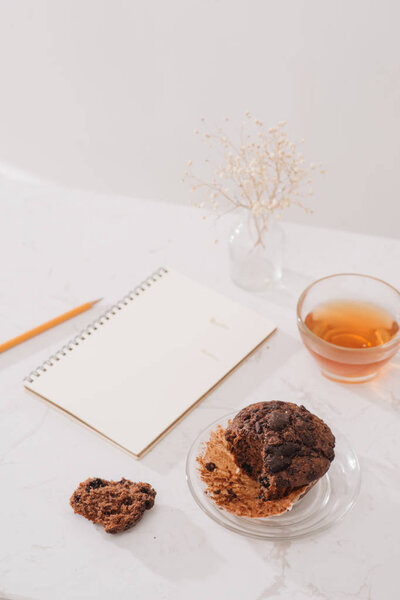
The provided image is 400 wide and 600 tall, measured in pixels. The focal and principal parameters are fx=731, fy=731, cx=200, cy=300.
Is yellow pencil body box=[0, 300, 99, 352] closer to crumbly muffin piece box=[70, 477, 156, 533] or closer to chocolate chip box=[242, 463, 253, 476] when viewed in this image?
crumbly muffin piece box=[70, 477, 156, 533]

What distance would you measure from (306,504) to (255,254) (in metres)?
0.50

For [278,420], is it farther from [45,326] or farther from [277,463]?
[45,326]

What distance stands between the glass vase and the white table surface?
0.09ft

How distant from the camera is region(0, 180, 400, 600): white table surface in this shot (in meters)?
0.91

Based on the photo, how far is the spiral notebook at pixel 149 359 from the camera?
1100mm

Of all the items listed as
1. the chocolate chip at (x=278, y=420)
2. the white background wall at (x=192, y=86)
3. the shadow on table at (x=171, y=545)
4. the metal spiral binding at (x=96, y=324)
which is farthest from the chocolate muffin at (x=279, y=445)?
the white background wall at (x=192, y=86)

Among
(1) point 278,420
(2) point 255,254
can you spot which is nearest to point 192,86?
(2) point 255,254

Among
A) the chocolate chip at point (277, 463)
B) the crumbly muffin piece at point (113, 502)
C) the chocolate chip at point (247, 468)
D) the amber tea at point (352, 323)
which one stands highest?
the amber tea at point (352, 323)

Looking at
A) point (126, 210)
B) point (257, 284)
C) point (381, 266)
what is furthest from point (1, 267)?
point (381, 266)

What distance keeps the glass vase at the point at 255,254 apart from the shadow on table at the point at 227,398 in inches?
5.0

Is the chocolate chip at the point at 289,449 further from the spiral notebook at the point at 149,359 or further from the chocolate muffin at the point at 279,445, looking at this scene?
the spiral notebook at the point at 149,359

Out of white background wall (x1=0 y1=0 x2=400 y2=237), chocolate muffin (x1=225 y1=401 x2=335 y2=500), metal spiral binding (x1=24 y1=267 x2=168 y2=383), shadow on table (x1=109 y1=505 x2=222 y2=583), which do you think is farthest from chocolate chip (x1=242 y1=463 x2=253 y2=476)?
white background wall (x1=0 y1=0 x2=400 y2=237)

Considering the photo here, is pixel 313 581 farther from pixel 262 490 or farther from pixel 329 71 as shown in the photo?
pixel 329 71

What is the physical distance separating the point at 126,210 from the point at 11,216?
0.24 metres
